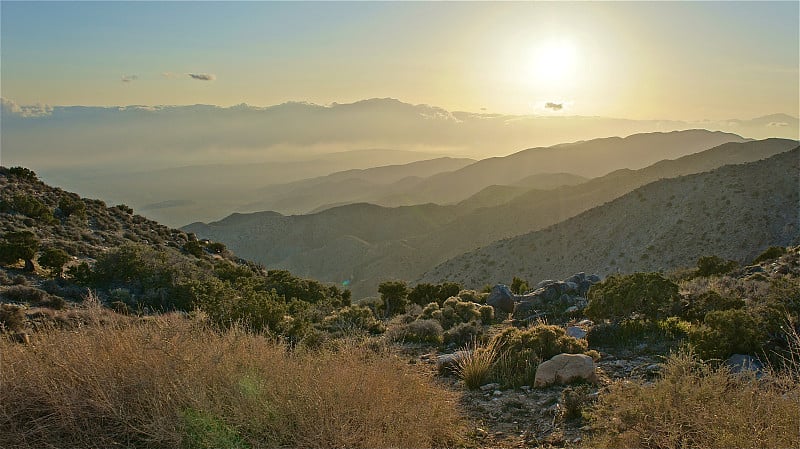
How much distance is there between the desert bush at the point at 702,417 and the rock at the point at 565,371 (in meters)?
2.04

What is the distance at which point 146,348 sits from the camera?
5652 mm

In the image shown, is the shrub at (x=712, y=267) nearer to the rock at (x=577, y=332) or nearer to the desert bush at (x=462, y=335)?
the rock at (x=577, y=332)

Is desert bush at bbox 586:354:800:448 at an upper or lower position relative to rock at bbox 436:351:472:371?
upper

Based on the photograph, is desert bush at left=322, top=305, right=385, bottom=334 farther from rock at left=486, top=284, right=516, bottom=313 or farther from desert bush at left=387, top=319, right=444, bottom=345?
rock at left=486, top=284, right=516, bottom=313

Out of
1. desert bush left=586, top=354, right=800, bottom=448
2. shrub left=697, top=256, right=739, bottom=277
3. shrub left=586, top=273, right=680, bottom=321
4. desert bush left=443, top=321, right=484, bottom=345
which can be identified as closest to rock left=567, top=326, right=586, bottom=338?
shrub left=586, top=273, right=680, bottom=321

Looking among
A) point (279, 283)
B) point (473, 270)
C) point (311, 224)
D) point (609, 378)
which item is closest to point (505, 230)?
point (473, 270)

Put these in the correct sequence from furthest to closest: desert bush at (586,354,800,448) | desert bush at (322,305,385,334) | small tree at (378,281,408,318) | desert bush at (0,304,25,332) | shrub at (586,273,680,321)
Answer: small tree at (378,281,408,318) < desert bush at (322,305,385,334) < shrub at (586,273,680,321) < desert bush at (0,304,25,332) < desert bush at (586,354,800,448)

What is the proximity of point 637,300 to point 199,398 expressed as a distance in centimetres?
938

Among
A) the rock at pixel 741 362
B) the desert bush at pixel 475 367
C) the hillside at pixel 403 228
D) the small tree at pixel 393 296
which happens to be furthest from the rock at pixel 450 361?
the hillside at pixel 403 228

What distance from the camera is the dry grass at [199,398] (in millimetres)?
4797

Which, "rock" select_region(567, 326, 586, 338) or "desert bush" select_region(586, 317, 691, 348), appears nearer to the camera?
"desert bush" select_region(586, 317, 691, 348)

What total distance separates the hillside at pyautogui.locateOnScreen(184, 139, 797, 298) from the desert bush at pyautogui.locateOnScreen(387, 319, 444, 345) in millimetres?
48324

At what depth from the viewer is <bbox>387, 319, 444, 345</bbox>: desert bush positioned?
38.8 ft

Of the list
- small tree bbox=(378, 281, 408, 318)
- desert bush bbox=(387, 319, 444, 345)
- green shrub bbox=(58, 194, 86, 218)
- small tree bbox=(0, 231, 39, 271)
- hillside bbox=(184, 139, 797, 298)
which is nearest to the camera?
desert bush bbox=(387, 319, 444, 345)
